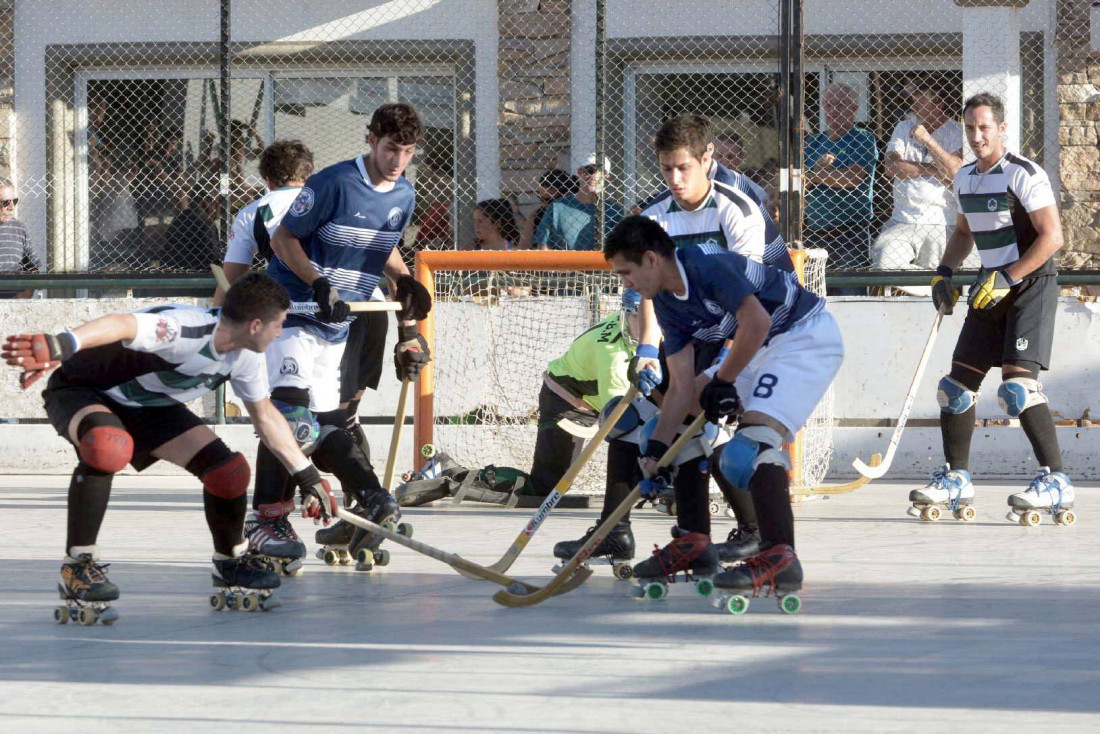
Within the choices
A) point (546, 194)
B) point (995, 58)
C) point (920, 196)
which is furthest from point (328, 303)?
point (995, 58)

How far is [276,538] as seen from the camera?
18.1ft

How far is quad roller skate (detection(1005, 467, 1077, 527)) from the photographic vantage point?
6.93m

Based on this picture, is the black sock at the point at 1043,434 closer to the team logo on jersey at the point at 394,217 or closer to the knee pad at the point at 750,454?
the knee pad at the point at 750,454

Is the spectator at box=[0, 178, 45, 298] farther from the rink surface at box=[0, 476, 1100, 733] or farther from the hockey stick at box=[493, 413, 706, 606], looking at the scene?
the hockey stick at box=[493, 413, 706, 606]

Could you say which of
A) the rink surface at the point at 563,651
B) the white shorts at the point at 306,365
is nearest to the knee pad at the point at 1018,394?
the rink surface at the point at 563,651

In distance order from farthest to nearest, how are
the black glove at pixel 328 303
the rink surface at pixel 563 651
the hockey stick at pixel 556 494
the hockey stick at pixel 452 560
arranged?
the black glove at pixel 328 303
the hockey stick at pixel 556 494
the hockey stick at pixel 452 560
the rink surface at pixel 563 651

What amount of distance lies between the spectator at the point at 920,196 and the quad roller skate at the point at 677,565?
4684mm

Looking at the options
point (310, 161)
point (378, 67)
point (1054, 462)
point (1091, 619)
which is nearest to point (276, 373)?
point (310, 161)

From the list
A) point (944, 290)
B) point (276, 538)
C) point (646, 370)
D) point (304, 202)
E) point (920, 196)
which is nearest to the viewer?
point (646, 370)

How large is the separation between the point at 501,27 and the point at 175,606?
24.4 ft

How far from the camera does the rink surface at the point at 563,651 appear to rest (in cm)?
346

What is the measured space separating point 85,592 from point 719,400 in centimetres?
188

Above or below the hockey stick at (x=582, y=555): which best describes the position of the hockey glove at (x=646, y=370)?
above

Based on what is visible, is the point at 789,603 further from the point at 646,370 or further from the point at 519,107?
the point at 519,107
